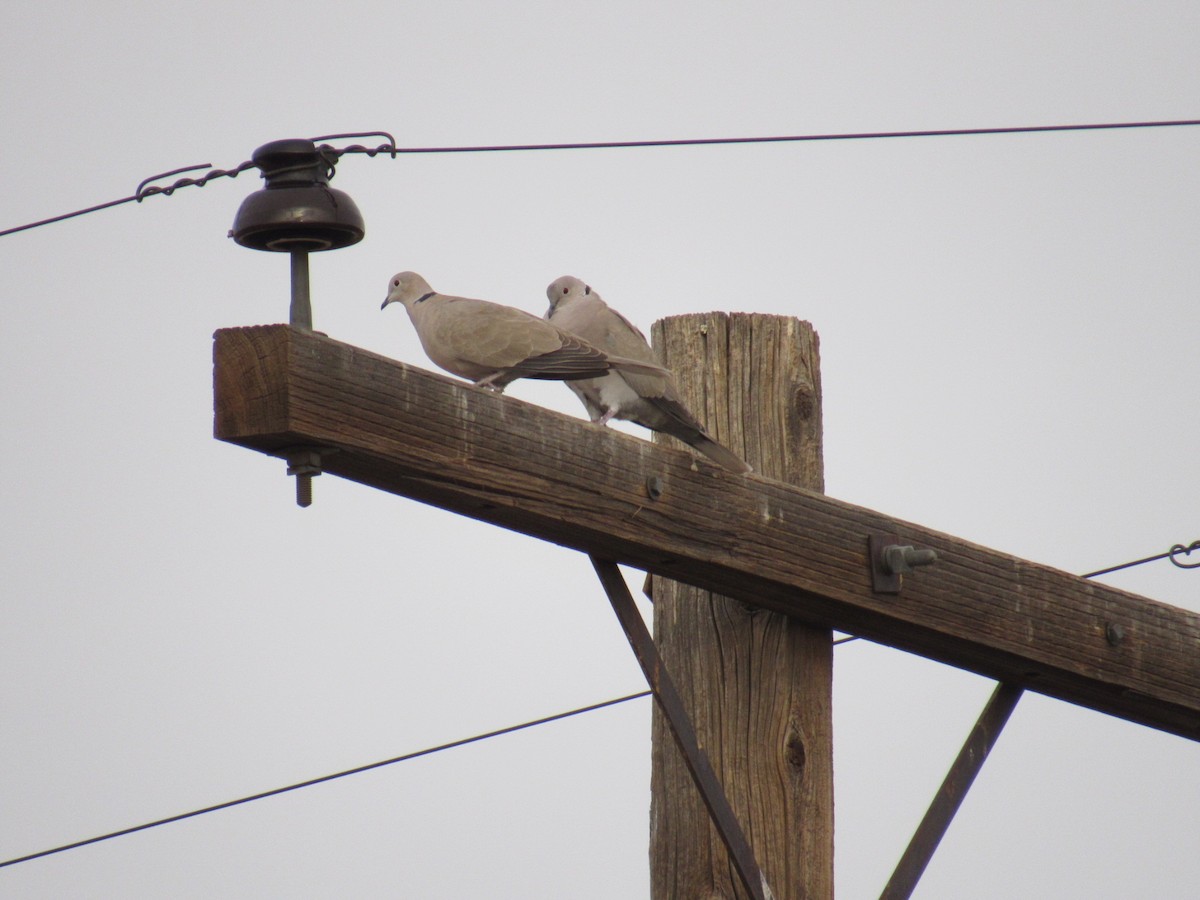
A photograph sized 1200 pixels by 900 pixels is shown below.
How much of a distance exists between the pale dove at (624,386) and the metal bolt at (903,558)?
0.35 metres

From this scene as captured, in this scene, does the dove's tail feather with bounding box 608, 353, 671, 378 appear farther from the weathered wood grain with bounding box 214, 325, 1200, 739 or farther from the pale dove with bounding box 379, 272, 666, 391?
the weathered wood grain with bounding box 214, 325, 1200, 739

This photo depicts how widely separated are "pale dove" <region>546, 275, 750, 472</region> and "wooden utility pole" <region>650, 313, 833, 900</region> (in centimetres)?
9

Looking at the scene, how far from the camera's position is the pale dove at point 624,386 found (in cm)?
360

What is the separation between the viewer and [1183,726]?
407cm

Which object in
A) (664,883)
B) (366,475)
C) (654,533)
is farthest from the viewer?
(664,883)

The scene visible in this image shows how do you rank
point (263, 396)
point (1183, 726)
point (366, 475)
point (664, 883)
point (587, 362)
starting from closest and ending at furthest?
point (263, 396), point (366, 475), point (664, 883), point (587, 362), point (1183, 726)

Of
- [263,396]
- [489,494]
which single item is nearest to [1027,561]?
[489,494]

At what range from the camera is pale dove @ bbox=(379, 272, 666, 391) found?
3.68m

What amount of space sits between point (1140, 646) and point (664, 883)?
4.20 ft

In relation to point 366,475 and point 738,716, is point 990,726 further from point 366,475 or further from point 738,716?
point 366,475

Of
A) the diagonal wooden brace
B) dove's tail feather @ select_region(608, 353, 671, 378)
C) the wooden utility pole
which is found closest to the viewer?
the diagonal wooden brace

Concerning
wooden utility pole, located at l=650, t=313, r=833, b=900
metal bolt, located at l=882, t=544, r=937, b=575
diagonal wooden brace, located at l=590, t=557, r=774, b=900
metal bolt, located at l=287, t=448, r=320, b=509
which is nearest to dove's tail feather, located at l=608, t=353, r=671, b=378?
wooden utility pole, located at l=650, t=313, r=833, b=900

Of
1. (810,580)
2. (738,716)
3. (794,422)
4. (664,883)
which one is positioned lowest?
(664,883)

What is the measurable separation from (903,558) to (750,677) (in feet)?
1.32
